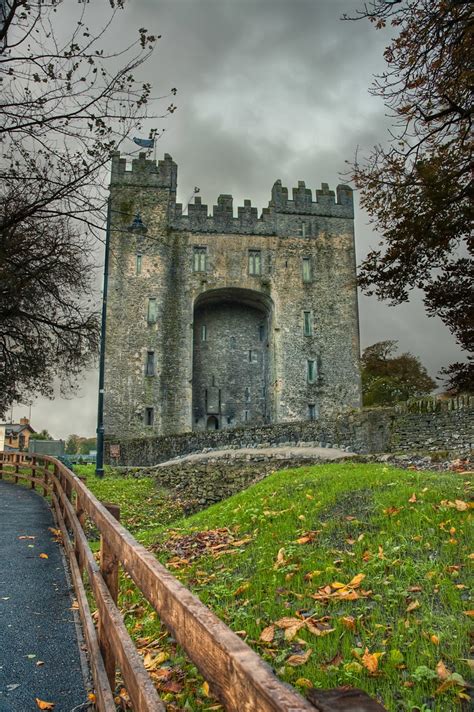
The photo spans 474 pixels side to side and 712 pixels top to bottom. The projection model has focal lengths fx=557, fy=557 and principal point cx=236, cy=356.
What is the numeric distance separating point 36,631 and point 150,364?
32071 mm

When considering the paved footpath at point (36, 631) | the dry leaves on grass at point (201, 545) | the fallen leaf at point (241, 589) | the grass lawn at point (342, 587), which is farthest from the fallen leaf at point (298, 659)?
the dry leaves on grass at point (201, 545)

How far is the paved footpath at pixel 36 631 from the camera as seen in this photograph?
12.9 feet

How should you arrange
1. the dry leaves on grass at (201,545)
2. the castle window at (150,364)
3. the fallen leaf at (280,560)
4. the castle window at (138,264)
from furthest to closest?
the castle window at (138,264), the castle window at (150,364), the dry leaves on grass at (201,545), the fallen leaf at (280,560)

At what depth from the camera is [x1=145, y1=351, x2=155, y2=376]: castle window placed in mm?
36719

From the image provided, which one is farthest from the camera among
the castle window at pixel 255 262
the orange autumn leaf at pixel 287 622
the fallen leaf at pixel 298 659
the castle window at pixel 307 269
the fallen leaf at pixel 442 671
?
the castle window at pixel 307 269

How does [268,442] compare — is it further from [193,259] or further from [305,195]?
[305,195]

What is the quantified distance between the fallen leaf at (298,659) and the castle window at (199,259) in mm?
35557

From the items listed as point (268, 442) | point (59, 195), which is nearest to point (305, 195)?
point (268, 442)

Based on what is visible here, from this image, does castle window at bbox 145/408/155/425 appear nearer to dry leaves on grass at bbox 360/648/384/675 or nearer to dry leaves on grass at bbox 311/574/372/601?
dry leaves on grass at bbox 311/574/372/601

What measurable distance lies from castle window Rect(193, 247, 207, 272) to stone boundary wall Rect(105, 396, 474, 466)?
13.5 metres

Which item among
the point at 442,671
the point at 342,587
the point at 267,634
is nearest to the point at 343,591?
the point at 342,587

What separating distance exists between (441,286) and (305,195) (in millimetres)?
32472

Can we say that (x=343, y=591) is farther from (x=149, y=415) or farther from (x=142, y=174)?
(x=142, y=174)

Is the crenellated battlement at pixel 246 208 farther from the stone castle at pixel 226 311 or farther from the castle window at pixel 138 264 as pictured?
the castle window at pixel 138 264
